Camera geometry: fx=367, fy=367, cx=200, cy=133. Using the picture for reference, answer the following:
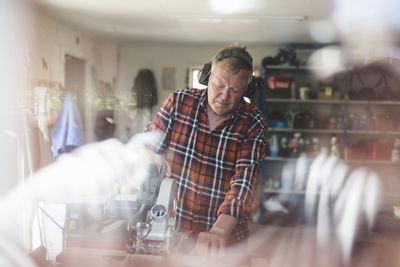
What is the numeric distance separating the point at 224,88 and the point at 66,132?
236 centimetres

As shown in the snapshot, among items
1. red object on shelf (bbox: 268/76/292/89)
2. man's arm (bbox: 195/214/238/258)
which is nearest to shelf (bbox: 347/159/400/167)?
red object on shelf (bbox: 268/76/292/89)

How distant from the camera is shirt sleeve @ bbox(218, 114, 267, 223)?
1112 mm

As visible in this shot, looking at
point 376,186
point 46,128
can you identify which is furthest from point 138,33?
point 376,186

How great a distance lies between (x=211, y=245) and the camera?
3.19 feet

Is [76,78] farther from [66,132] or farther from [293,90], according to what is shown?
[293,90]

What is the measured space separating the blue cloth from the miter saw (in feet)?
7.79

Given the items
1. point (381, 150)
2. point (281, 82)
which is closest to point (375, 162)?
point (381, 150)

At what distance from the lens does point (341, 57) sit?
14.3 feet

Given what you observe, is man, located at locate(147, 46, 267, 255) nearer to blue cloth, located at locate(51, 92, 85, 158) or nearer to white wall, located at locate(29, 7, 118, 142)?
white wall, located at locate(29, 7, 118, 142)

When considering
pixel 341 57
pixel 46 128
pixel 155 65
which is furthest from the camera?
pixel 155 65

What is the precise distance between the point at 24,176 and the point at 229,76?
198 centimetres

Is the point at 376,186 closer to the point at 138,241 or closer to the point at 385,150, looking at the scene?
the point at 385,150

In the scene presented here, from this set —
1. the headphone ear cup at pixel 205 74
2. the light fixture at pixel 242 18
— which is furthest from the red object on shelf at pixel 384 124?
the headphone ear cup at pixel 205 74

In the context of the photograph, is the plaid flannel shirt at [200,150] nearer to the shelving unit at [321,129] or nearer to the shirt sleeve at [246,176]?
the shirt sleeve at [246,176]
